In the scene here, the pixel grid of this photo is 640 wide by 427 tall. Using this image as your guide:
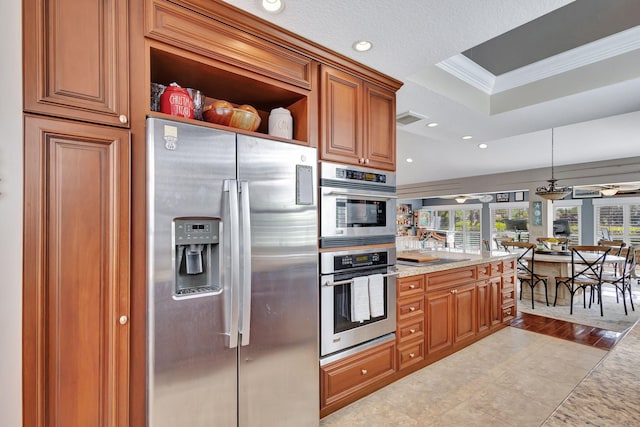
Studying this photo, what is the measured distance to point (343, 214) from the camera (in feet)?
7.09

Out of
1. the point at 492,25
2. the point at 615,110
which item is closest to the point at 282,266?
the point at 492,25

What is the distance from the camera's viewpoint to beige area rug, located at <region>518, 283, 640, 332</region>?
3.99m

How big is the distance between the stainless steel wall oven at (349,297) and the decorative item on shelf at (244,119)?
36.0 inches

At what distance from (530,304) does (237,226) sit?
525 cm

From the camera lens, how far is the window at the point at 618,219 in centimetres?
835

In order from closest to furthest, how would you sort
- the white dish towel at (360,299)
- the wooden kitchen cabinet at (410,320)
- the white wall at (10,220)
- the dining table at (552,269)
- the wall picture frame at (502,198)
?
1. the white wall at (10,220)
2. the white dish towel at (360,299)
3. the wooden kitchen cabinet at (410,320)
4. the dining table at (552,269)
5. the wall picture frame at (502,198)

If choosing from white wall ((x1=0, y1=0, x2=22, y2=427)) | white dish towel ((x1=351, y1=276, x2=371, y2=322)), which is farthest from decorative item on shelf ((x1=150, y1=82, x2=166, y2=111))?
white dish towel ((x1=351, y1=276, x2=371, y2=322))

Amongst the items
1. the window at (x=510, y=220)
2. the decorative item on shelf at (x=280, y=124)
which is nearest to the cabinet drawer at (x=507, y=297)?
the decorative item on shelf at (x=280, y=124)

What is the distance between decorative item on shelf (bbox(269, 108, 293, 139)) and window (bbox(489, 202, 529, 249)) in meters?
9.70

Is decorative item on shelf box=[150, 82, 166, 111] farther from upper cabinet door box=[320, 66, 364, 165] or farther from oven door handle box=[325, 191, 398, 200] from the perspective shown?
oven door handle box=[325, 191, 398, 200]

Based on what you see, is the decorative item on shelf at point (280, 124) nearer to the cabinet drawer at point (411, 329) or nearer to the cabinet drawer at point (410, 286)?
the cabinet drawer at point (410, 286)

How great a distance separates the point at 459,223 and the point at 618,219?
4.57 m

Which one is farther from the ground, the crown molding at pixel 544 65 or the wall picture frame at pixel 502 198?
the crown molding at pixel 544 65

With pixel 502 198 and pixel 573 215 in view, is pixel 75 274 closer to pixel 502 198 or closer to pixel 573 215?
pixel 573 215
